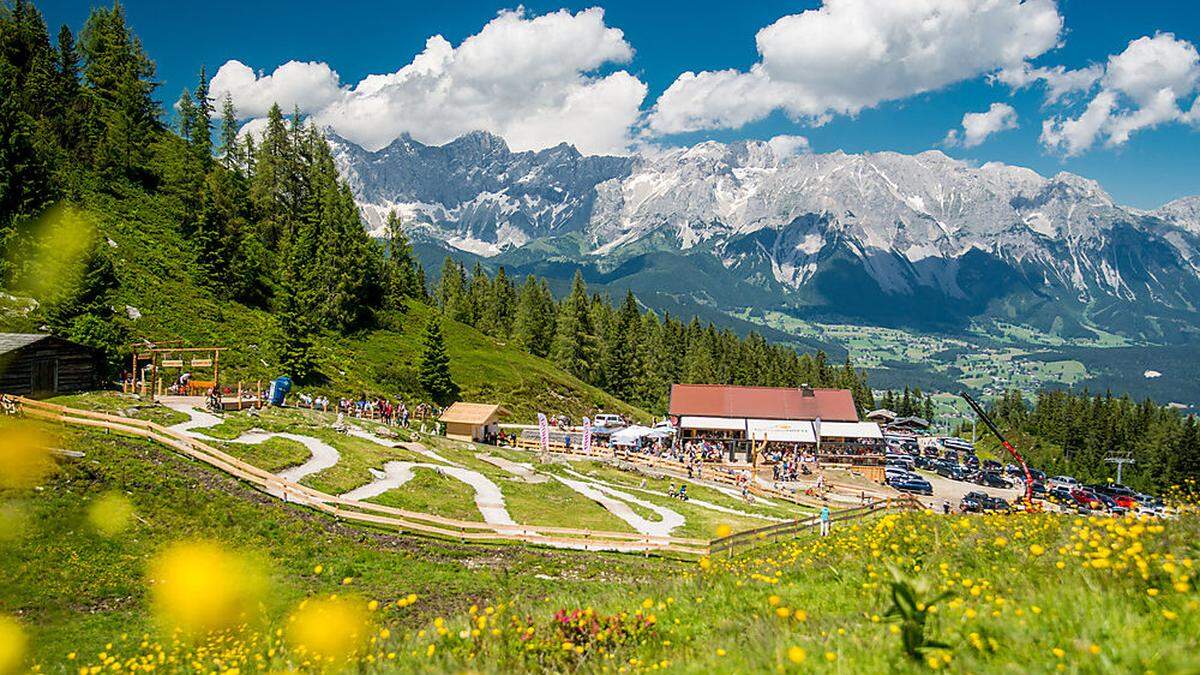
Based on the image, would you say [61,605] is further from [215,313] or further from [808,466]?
[808,466]

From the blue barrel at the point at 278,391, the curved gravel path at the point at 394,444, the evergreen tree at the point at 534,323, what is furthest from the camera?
the evergreen tree at the point at 534,323

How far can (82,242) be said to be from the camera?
4631cm

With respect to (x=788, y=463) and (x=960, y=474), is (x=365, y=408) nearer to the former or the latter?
(x=788, y=463)

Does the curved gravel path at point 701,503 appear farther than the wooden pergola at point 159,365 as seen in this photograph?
No

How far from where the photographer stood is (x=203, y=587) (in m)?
17.9

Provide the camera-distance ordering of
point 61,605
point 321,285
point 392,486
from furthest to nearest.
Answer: point 321,285 → point 392,486 → point 61,605

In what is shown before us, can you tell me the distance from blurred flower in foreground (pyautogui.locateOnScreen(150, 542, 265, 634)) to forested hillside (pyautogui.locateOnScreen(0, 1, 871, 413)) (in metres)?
30.6

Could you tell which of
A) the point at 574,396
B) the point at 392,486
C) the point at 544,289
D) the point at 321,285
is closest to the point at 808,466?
the point at 574,396

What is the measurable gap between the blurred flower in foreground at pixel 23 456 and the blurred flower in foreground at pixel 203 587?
5.58 m

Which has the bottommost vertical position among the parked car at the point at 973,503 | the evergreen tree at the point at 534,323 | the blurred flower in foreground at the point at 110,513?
the parked car at the point at 973,503

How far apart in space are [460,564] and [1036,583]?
1809 centimetres

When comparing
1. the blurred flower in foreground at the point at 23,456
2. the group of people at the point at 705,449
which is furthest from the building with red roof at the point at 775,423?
the blurred flower in foreground at the point at 23,456

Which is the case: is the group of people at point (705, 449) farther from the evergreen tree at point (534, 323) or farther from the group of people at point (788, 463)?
the evergreen tree at point (534, 323)

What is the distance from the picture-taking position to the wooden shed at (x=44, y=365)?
34.2 meters
